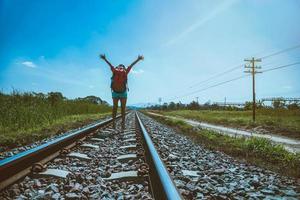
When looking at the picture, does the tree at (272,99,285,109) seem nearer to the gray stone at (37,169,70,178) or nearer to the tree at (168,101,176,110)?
the gray stone at (37,169,70,178)

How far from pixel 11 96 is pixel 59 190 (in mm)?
8310

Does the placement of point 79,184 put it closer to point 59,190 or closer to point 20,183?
point 59,190

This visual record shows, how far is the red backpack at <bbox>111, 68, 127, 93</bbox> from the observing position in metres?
7.85

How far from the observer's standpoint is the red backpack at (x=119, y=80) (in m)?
7.85

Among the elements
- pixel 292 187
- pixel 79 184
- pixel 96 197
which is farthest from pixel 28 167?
pixel 292 187

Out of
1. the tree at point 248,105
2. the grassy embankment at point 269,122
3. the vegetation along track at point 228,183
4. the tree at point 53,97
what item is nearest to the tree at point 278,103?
the tree at point 248,105

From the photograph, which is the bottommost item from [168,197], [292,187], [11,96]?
[292,187]

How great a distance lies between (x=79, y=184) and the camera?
2625 mm

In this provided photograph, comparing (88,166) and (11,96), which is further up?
(11,96)

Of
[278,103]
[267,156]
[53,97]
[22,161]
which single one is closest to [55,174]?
[22,161]

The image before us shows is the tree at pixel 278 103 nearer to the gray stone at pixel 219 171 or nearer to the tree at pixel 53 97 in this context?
the tree at pixel 53 97

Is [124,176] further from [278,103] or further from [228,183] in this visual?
[278,103]

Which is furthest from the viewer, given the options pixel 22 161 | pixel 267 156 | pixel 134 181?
pixel 267 156

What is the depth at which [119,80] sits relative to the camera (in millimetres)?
7945
